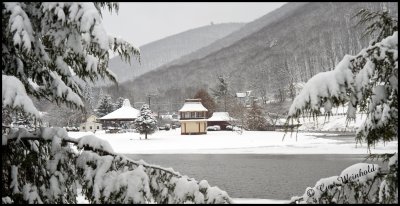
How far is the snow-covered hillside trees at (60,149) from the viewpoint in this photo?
120 inches

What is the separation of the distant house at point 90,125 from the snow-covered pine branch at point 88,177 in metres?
71.4

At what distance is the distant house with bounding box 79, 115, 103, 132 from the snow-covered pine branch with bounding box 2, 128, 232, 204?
71432 millimetres

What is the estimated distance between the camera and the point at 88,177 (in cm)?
350

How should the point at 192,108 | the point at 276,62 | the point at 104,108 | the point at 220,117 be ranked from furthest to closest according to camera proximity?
the point at 276,62
the point at 104,108
the point at 220,117
the point at 192,108

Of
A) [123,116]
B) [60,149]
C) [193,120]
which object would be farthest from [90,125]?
[60,149]

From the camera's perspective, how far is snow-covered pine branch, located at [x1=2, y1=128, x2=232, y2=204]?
3.38 metres

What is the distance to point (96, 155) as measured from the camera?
3.60m

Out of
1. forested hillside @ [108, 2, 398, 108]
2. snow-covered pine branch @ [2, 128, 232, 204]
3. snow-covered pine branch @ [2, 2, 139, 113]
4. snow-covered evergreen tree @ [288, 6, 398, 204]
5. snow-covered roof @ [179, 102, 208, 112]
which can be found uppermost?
forested hillside @ [108, 2, 398, 108]

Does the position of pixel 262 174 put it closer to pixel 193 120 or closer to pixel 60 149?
pixel 60 149

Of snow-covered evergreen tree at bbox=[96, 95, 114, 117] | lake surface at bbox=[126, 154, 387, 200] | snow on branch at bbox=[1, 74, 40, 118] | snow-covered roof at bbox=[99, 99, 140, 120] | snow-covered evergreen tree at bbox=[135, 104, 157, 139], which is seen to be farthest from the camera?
snow-covered evergreen tree at bbox=[96, 95, 114, 117]

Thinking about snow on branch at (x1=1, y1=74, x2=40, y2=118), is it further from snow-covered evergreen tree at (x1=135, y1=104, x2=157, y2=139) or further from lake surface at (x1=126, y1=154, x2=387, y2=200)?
snow-covered evergreen tree at (x1=135, y1=104, x2=157, y2=139)

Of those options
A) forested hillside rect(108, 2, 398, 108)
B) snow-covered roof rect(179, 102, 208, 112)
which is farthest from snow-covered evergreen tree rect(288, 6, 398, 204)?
forested hillside rect(108, 2, 398, 108)

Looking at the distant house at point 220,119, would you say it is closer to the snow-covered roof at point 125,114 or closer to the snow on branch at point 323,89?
the snow-covered roof at point 125,114

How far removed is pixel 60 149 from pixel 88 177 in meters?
0.41
